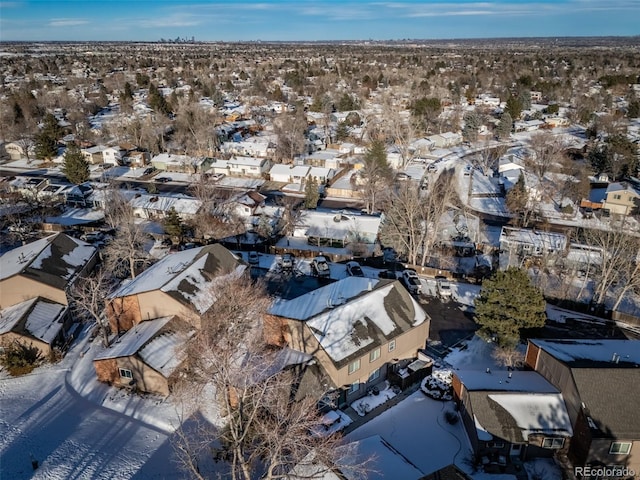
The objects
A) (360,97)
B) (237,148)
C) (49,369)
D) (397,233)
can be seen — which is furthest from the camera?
(360,97)

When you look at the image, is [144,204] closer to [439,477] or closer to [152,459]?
[152,459]

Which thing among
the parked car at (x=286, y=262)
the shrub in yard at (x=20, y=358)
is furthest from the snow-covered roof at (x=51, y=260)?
the parked car at (x=286, y=262)

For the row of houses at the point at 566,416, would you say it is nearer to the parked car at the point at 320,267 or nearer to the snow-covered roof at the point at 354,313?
the snow-covered roof at the point at 354,313

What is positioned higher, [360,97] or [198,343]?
[360,97]

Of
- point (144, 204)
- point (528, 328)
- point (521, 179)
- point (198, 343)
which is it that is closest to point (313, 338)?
point (198, 343)

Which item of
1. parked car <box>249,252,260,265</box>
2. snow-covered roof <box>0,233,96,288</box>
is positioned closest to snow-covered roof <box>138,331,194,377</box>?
snow-covered roof <box>0,233,96,288</box>

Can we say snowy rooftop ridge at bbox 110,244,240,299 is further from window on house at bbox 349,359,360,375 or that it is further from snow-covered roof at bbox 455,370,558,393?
snow-covered roof at bbox 455,370,558,393

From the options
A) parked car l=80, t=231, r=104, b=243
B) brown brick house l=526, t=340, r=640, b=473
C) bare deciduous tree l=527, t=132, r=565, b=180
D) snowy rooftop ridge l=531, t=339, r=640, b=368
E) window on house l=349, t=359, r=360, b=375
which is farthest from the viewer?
bare deciduous tree l=527, t=132, r=565, b=180
